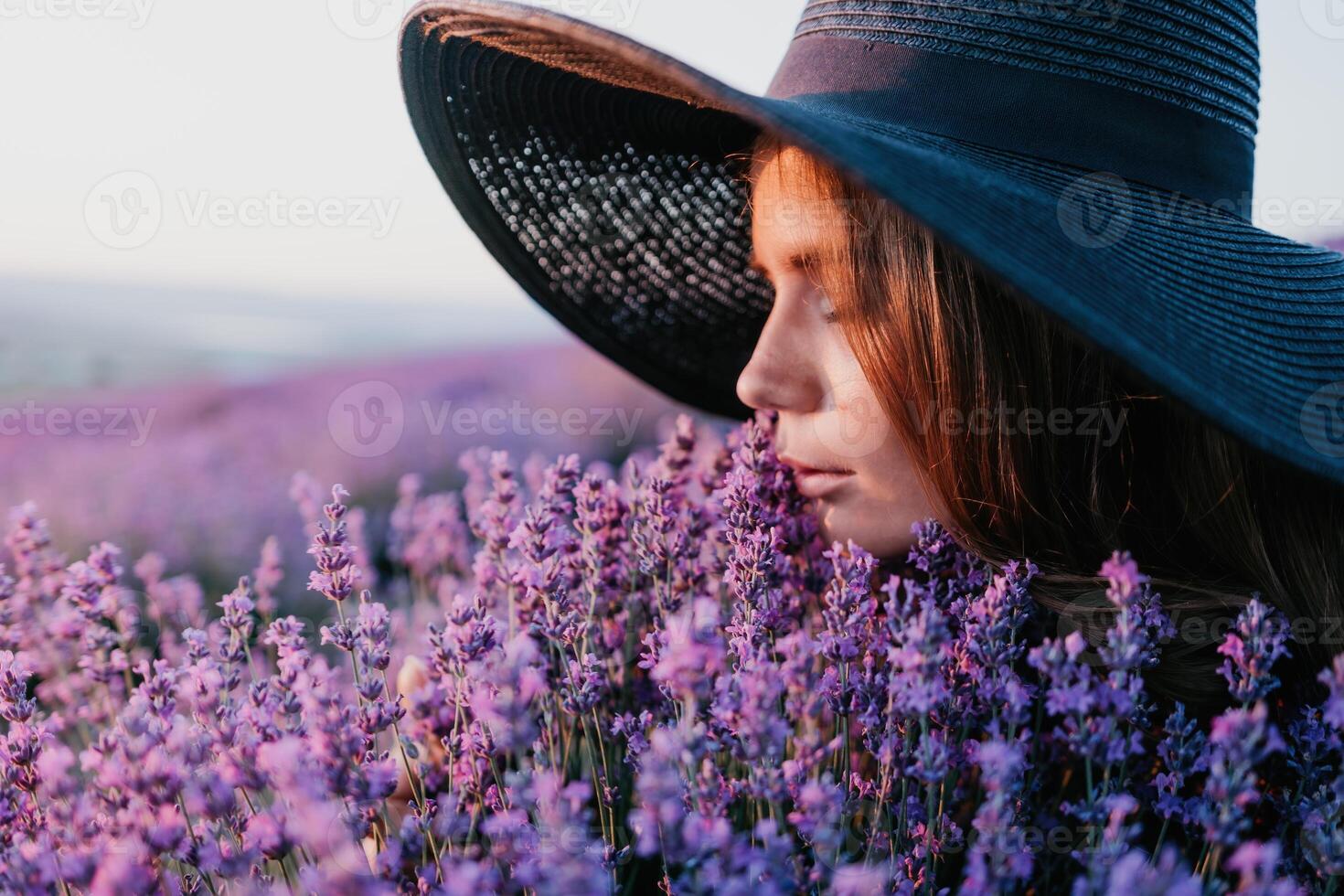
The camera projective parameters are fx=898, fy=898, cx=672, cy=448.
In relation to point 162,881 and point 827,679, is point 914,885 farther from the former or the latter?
point 162,881

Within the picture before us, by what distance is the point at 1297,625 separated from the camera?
52.4 inches

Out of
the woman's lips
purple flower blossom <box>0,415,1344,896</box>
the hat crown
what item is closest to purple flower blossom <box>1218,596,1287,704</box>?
purple flower blossom <box>0,415,1344,896</box>

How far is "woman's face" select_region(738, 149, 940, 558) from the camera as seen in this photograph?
1.46 m

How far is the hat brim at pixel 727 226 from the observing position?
3.23ft

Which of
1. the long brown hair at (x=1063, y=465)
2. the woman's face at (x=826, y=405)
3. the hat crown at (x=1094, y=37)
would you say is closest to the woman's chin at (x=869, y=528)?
the woman's face at (x=826, y=405)

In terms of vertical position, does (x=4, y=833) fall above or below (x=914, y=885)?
above

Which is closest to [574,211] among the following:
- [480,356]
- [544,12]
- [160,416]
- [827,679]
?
[544,12]

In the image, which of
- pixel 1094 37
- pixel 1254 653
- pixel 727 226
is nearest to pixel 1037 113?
pixel 1094 37

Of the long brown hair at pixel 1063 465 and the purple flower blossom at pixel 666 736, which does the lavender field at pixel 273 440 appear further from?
the long brown hair at pixel 1063 465

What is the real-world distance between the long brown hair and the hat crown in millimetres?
247

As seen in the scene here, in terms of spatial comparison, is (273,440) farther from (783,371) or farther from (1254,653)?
(1254,653)

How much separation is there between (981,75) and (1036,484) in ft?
2.02

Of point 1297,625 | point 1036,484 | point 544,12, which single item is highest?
point 544,12

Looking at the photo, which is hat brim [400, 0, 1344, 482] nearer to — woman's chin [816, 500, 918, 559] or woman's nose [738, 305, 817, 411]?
woman's nose [738, 305, 817, 411]
